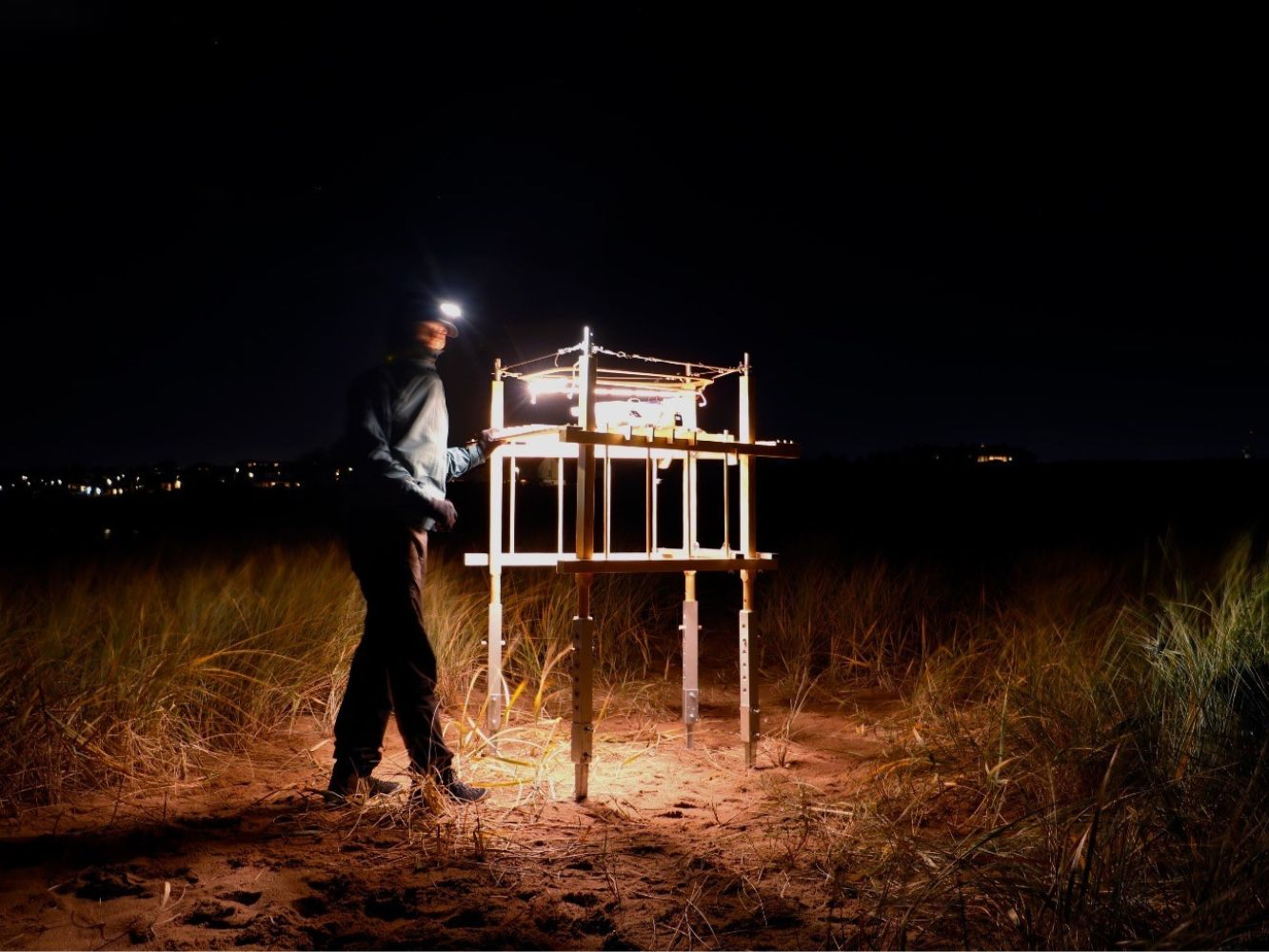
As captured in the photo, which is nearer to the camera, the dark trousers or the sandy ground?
the sandy ground

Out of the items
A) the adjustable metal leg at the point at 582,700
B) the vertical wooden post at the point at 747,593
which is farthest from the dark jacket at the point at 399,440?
the vertical wooden post at the point at 747,593

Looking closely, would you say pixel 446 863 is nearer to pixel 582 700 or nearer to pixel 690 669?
pixel 582 700

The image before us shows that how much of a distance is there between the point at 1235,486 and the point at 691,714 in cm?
2772

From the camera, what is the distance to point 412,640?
3.62 m

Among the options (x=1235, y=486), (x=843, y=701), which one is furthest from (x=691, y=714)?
(x=1235, y=486)

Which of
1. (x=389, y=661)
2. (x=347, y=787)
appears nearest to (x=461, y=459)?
(x=389, y=661)

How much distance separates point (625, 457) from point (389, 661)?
1.54m

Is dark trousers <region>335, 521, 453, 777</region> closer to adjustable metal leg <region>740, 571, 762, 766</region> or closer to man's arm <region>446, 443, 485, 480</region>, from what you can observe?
man's arm <region>446, 443, 485, 480</region>

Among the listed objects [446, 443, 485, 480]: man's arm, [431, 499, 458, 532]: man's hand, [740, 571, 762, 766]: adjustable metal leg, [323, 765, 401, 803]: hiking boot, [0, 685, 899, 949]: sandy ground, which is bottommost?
[0, 685, 899, 949]: sandy ground

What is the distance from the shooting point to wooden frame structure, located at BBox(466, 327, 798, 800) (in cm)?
366

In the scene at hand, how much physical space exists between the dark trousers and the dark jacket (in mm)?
114

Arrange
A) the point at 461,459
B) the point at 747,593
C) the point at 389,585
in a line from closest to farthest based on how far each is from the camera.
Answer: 1. the point at 389,585
2. the point at 461,459
3. the point at 747,593

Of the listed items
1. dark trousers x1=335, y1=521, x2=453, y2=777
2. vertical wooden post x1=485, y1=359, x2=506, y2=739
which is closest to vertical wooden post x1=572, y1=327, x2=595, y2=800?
dark trousers x1=335, y1=521, x2=453, y2=777

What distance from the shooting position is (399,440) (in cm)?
370
